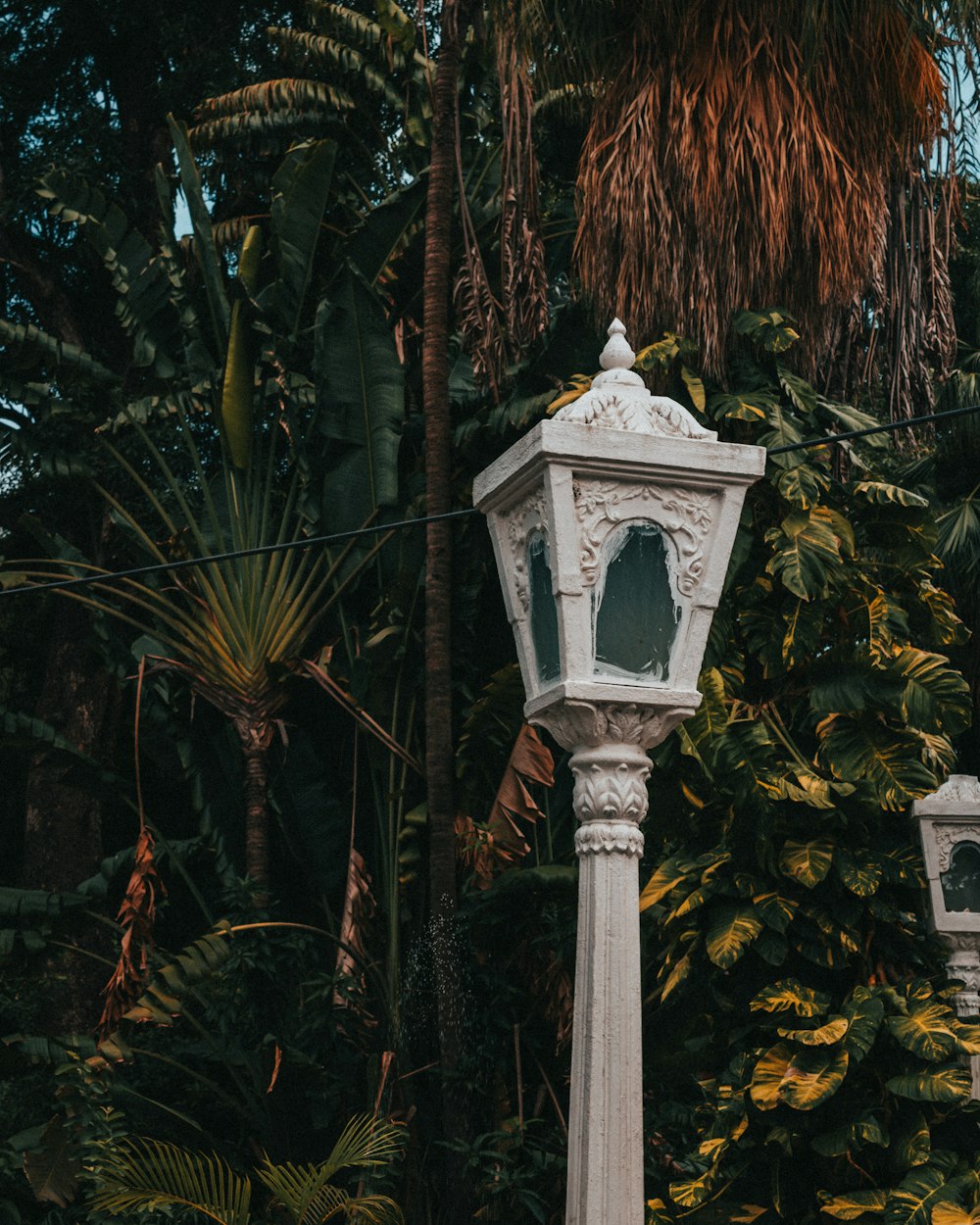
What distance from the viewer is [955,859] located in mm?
7758

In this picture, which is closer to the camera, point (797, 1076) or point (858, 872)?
point (797, 1076)

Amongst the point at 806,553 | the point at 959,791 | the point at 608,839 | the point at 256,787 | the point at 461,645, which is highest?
the point at 461,645

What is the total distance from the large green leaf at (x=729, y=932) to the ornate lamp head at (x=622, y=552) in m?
3.97

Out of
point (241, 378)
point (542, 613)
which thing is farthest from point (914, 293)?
point (542, 613)

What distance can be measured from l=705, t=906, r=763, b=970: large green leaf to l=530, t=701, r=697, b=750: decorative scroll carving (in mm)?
3971

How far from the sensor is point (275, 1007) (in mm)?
11266

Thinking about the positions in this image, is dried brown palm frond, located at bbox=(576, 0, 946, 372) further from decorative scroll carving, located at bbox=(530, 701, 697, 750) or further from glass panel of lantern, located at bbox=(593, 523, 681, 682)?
decorative scroll carving, located at bbox=(530, 701, 697, 750)

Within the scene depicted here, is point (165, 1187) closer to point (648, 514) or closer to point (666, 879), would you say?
point (666, 879)

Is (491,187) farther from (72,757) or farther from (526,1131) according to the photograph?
(526,1131)

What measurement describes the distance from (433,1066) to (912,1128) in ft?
11.7

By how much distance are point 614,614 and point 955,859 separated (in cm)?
423

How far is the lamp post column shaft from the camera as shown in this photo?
371cm

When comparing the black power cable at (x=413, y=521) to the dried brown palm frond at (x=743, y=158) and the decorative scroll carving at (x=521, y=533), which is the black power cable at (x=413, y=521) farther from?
the dried brown palm frond at (x=743, y=158)

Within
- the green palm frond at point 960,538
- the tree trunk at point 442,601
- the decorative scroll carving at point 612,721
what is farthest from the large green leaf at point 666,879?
the green palm frond at point 960,538
